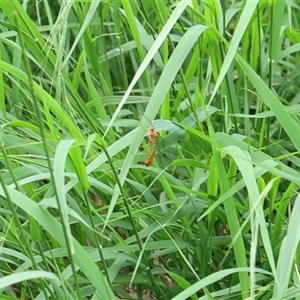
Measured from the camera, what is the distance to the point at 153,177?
39.7 inches

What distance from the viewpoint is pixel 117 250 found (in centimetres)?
90

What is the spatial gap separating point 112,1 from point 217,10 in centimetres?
29

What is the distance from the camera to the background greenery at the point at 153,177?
27.9 inches

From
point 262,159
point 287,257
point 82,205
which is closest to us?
point 287,257

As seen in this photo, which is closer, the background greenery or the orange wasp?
the background greenery

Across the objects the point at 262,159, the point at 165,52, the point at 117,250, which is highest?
the point at 165,52

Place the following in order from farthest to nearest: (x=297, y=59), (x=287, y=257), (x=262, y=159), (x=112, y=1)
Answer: (x=297, y=59)
(x=112, y=1)
(x=262, y=159)
(x=287, y=257)

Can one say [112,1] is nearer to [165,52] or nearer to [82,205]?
[165,52]

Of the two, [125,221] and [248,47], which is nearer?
[125,221]

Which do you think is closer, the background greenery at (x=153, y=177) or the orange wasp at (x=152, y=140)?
the background greenery at (x=153, y=177)

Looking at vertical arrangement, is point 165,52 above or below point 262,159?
above

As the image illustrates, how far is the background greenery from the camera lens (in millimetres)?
708

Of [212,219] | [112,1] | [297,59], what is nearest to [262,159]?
[212,219]

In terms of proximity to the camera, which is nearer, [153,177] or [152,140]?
[152,140]
